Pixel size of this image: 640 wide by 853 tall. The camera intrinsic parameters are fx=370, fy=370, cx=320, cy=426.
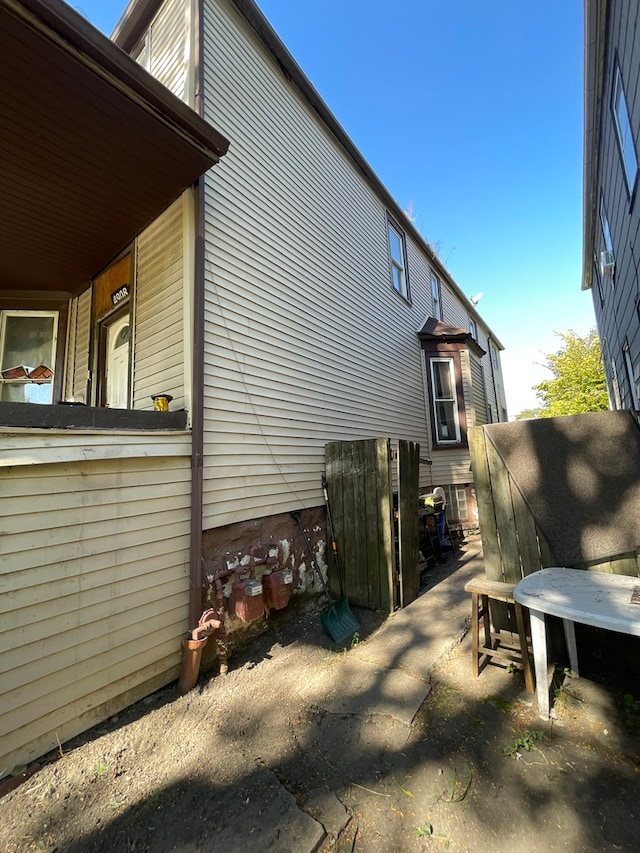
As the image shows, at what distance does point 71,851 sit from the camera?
1.95 m

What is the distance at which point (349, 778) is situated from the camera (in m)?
2.31

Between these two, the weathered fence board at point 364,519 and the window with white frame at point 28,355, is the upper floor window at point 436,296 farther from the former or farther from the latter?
the window with white frame at point 28,355

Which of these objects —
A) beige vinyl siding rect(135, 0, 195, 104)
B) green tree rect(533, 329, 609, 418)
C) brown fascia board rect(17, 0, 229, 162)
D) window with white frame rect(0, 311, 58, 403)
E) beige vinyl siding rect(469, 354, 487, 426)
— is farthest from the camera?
green tree rect(533, 329, 609, 418)

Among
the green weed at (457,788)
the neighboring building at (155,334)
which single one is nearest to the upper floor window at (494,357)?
the neighboring building at (155,334)

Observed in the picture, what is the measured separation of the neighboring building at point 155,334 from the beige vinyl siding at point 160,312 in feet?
0.11

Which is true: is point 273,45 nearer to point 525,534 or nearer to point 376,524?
point 376,524

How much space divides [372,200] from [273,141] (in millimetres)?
3759

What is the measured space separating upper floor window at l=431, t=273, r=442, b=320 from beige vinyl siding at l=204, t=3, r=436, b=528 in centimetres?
A: 434

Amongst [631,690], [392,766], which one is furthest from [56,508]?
[631,690]

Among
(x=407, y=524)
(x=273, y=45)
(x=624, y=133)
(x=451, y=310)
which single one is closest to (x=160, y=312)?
(x=407, y=524)

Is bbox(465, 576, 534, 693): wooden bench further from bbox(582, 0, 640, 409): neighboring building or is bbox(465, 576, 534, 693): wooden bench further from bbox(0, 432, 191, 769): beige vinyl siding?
bbox(582, 0, 640, 409): neighboring building

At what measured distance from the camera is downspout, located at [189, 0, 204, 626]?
3.61 m

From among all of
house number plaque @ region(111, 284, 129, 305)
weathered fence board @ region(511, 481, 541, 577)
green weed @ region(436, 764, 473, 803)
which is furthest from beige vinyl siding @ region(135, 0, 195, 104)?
green weed @ region(436, 764, 473, 803)

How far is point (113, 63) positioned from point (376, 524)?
510 centimetres
